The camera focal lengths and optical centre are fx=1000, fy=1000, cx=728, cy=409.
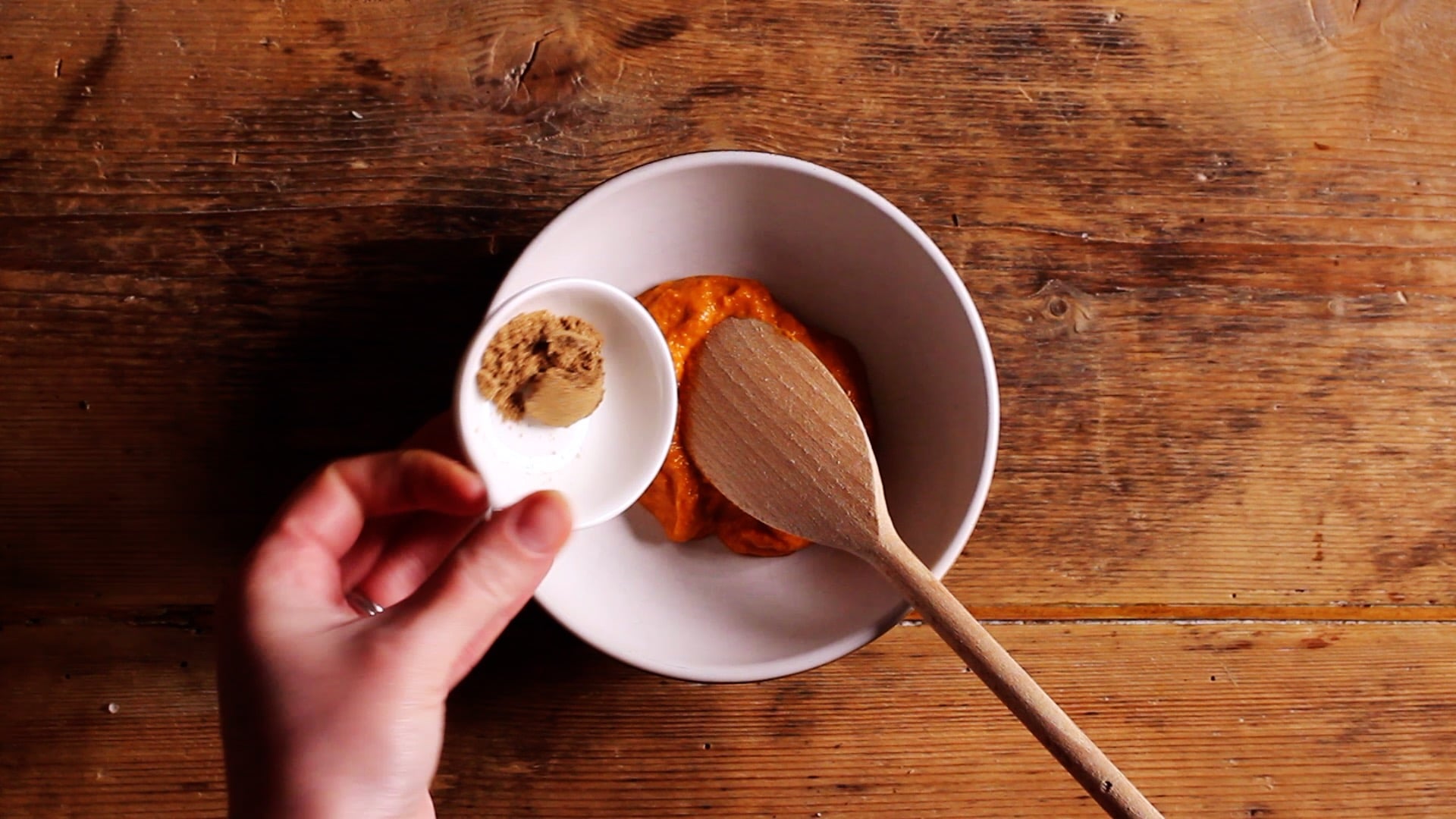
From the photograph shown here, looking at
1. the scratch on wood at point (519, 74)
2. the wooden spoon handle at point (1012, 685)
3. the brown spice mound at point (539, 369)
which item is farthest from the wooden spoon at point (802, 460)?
the scratch on wood at point (519, 74)

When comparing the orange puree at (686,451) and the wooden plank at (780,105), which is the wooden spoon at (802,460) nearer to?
the orange puree at (686,451)

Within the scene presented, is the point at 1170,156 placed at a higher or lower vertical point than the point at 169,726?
higher

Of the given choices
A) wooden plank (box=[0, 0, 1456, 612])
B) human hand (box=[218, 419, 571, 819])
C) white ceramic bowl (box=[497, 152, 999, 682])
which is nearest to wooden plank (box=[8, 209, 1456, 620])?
wooden plank (box=[0, 0, 1456, 612])

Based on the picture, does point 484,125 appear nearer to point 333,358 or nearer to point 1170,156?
point 333,358

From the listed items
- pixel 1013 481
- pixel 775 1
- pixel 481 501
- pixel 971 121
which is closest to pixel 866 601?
pixel 1013 481

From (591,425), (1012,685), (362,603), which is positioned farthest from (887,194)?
(362,603)

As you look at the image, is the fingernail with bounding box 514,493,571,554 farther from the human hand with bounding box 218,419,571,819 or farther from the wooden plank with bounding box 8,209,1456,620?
the wooden plank with bounding box 8,209,1456,620
